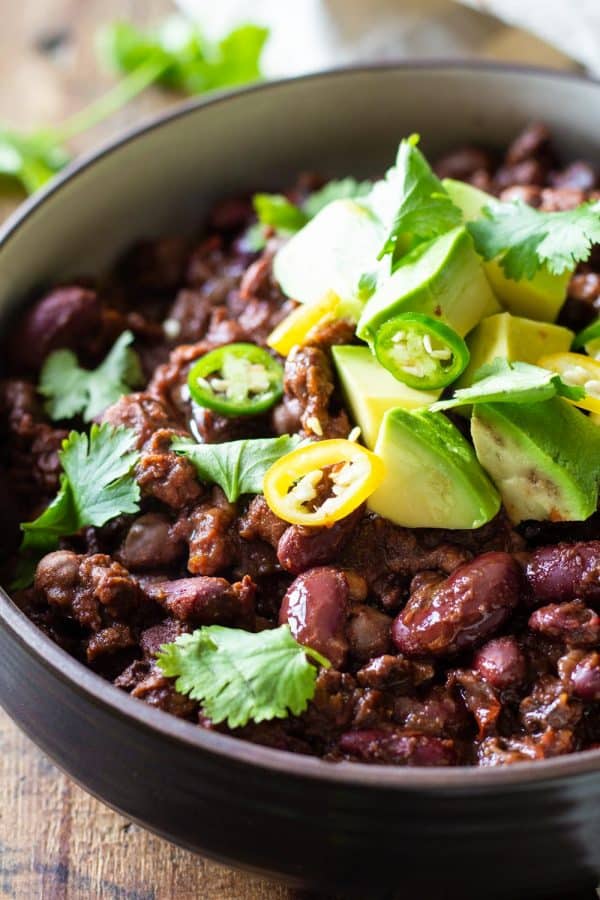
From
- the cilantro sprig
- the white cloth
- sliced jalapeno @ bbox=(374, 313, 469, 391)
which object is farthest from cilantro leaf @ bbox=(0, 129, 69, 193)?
sliced jalapeno @ bbox=(374, 313, 469, 391)

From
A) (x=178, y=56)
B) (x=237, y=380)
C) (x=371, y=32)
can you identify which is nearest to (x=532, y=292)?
(x=237, y=380)

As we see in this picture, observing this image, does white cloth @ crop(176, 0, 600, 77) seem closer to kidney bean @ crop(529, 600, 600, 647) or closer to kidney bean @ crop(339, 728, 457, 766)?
kidney bean @ crop(529, 600, 600, 647)

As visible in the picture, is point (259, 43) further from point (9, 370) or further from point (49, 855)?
point (49, 855)

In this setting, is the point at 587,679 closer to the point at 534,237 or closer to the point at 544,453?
the point at 544,453

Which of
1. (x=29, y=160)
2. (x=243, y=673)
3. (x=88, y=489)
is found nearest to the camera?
(x=243, y=673)

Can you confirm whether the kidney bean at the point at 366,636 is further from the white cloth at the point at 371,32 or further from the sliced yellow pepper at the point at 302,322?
the white cloth at the point at 371,32

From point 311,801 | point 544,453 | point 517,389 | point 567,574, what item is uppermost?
point 517,389
